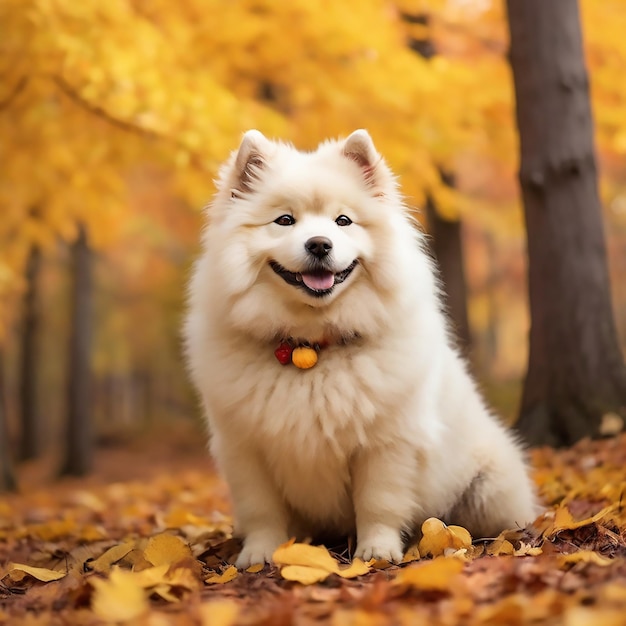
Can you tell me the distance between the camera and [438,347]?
128 inches

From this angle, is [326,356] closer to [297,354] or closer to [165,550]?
[297,354]

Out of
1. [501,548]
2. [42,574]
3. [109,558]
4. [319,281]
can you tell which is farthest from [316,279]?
[42,574]

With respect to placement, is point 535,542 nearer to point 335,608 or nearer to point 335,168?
point 335,608

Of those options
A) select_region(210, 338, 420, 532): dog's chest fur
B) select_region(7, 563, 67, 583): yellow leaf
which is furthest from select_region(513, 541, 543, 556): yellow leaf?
select_region(7, 563, 67, 583): yellow leaf

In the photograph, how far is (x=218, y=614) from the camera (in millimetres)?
2002

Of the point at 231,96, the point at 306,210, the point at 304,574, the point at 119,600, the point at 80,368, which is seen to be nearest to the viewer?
the point at 119,600

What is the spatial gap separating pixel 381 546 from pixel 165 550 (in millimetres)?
843

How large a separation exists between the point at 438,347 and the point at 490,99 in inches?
196

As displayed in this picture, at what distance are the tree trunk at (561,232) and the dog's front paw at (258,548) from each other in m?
2.91

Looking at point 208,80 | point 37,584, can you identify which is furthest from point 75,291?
point 37,584

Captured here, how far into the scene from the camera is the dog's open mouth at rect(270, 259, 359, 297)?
2.96 m

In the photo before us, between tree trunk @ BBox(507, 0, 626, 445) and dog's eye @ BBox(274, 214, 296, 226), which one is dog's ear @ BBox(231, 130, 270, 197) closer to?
dog's eye @ BBox(274, 214, 296, 226)

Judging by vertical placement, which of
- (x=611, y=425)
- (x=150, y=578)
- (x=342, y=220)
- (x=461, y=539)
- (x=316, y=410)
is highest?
(x=342, y=220)

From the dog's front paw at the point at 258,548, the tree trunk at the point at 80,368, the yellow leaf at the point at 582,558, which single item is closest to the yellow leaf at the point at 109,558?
the dog's front paw at the point at 258,548
